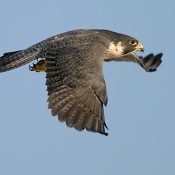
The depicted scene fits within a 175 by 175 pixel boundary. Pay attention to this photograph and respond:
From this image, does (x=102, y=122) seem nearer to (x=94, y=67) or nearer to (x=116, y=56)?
(x=94, y=67)

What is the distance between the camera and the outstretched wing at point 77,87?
50.8 feet

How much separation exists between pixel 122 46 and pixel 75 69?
390 cm

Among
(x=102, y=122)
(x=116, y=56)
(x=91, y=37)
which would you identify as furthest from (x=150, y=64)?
(x=102, y=122)

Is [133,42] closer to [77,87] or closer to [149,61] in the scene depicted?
[149,61]

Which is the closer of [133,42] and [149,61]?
[133,42]

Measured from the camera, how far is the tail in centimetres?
1800

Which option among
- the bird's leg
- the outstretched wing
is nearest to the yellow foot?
the outstretched wing

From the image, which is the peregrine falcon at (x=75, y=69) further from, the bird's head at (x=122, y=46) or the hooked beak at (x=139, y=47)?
the hooked beak at (x=139, y=47)

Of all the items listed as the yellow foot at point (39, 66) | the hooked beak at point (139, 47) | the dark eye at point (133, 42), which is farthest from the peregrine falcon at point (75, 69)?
the hooked beak at point (139, 47)

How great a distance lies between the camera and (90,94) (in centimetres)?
1606

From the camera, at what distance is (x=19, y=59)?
59.3 ft

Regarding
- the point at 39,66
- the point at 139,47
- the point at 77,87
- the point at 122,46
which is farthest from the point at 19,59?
the point at 139,47

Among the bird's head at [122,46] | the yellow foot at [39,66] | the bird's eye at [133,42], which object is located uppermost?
the bird's eye at [133,42]

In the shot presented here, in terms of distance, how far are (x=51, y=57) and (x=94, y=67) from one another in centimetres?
125
